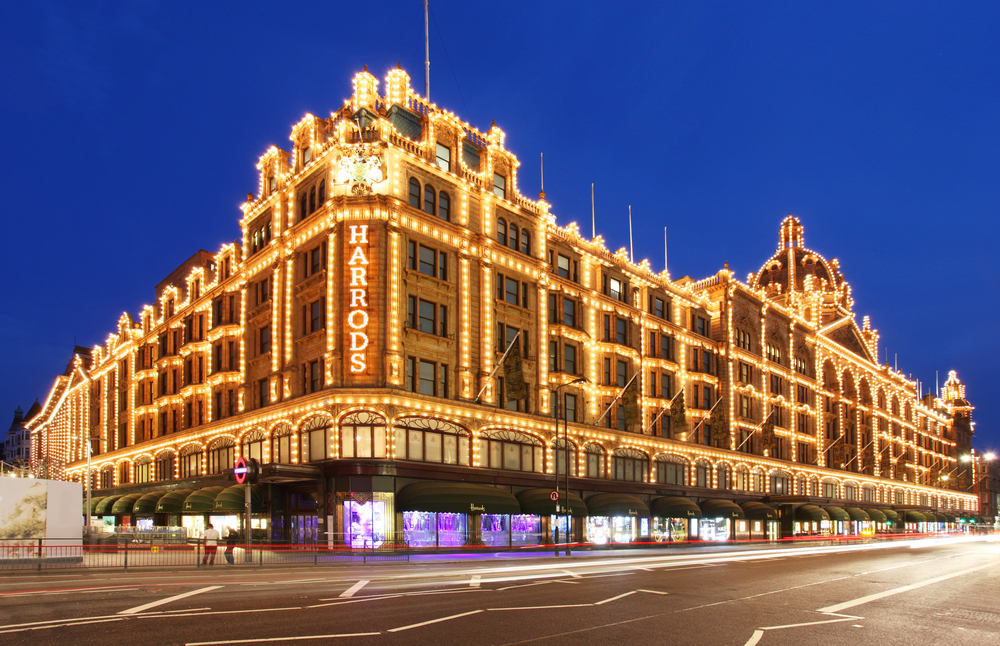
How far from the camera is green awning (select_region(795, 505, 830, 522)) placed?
73.0 meters

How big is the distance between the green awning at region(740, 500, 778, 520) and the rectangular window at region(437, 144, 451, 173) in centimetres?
3942

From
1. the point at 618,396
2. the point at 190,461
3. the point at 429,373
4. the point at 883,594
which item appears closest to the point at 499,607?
the point at 883,594

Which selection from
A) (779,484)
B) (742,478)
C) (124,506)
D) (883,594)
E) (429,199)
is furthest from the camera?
(779,484)

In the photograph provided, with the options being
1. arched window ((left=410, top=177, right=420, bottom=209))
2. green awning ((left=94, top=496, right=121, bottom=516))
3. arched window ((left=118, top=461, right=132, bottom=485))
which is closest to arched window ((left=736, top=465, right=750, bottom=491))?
arched window ((left=410, top=177, right=420, bottom=209))

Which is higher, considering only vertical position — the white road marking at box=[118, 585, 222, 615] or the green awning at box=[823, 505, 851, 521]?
the white road marking at box=[118, 585, 222, 615]

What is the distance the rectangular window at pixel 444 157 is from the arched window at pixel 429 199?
204 centimetres

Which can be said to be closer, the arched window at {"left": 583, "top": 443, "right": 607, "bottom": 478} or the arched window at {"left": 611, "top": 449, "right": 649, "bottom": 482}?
the arched window at {"left": 583, "top": 443, "right": 607, "bottom": 478}

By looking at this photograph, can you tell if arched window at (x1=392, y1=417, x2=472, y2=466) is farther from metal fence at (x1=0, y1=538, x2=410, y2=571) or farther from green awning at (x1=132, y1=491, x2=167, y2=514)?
green awning at (x1=132, y1=491, x2=167, y2=514)

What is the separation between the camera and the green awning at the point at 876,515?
87.4m

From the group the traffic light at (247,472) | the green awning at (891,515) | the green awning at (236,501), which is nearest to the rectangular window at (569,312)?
the green awning at (236,501)

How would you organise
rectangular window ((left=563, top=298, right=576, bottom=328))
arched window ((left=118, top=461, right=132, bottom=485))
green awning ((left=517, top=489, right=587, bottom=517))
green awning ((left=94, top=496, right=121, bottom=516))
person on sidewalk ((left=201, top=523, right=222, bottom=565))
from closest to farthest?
person on sidewalk ((left=201, top=523, right=222, bottom=565)) → green awning ((left=517, top=489, right=587, bottom=517)) → rectangular window ((left=563, top=298, right=576, bottom=328)) → green awning ((left=94, top=496, right=121, bottom=516)) → arched window ((left=118, top=461, right=132, bottom=485))

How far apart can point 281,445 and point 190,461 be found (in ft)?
50.7

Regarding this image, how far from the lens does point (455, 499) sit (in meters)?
41.7

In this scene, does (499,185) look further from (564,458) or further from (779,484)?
(779,484)
